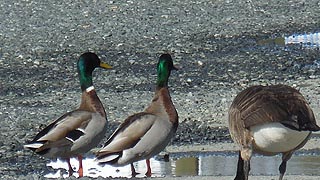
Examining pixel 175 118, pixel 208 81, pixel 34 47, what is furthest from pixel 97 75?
pixel 175 118

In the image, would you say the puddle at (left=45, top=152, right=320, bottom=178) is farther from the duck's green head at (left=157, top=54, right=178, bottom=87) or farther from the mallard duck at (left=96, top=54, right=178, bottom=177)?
the duck's green head at (left=157, top=54, right=178, bottom=87)

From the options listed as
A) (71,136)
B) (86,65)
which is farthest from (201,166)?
(86,65)

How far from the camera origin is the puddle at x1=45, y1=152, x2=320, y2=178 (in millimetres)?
10711

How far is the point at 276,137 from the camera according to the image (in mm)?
8758

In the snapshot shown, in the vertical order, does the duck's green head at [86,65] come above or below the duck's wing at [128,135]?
above

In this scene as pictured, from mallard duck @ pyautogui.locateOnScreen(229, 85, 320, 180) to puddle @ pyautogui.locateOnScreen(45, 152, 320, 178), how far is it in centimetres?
123

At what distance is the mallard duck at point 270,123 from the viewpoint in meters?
8.71

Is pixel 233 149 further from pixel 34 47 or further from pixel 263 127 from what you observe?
pixel 34 47

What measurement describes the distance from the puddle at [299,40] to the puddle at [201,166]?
889 centimetres

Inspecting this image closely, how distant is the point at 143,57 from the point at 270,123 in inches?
399

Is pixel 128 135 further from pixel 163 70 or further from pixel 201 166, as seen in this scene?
pixel 163 70

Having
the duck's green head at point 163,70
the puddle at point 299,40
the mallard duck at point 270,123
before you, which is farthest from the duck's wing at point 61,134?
the puddle at point 299,40

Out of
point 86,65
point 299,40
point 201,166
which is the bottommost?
point 201,166

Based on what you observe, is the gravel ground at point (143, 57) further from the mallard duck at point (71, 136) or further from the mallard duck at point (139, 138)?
the mallard duck at point (139, 138)
